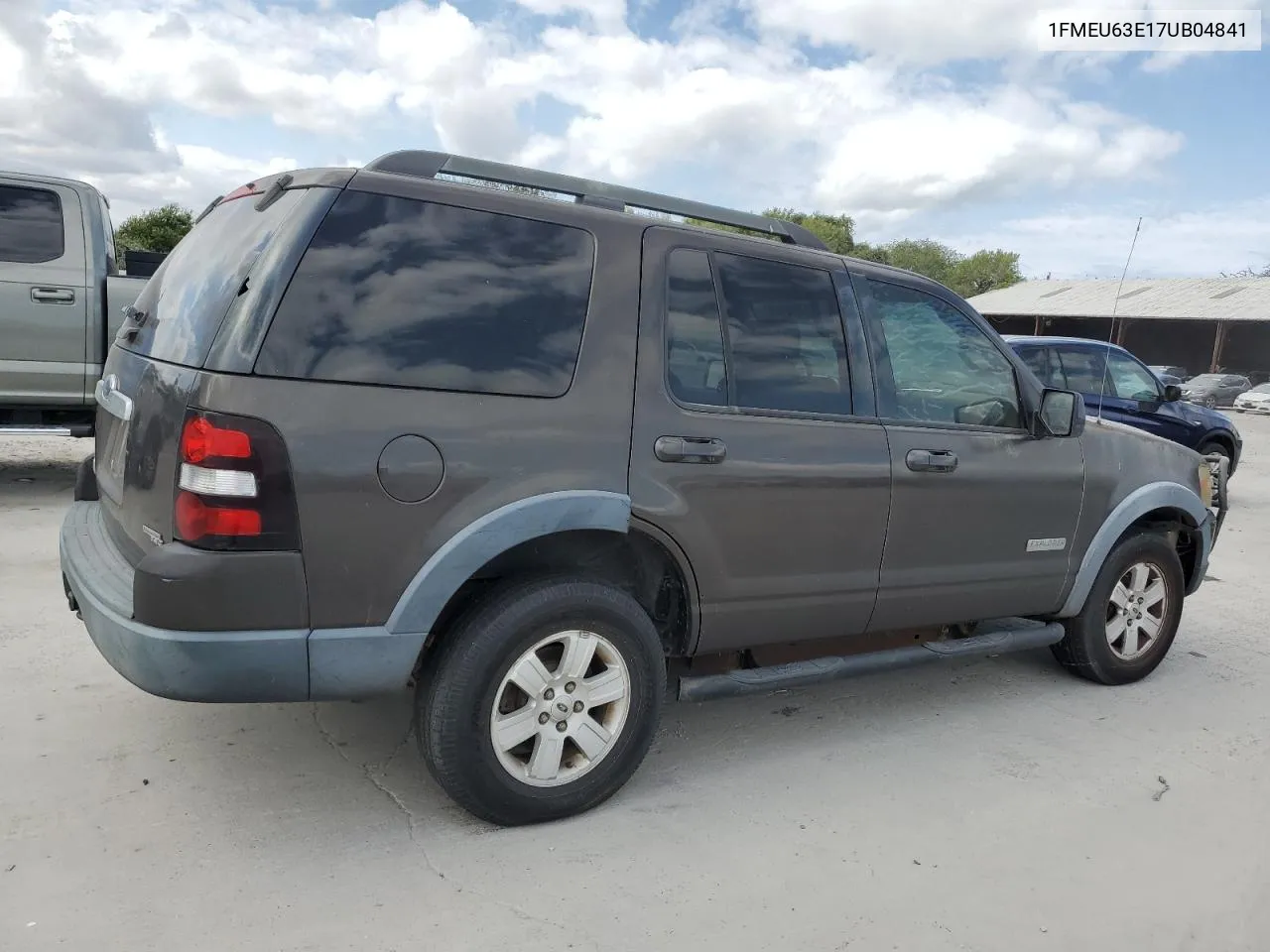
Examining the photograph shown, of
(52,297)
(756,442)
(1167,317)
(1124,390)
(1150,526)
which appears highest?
(1167,317)

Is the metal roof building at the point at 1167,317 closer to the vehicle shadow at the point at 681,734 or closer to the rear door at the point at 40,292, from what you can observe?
the vehicle shadow at the point at 681,734

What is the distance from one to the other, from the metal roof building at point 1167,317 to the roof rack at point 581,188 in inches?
1429

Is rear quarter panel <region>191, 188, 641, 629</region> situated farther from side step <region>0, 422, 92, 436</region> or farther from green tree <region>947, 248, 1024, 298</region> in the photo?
green tree <region>947, 248, 1024, 298</region>

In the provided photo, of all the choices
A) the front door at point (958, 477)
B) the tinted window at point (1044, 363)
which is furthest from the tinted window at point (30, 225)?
the tinted window at point (1044, 363)

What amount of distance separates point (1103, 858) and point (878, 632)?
46.2 inches

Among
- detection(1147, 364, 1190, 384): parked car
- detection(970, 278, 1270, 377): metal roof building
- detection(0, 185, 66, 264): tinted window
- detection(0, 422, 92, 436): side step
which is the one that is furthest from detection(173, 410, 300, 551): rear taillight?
detection(970, 278, 1270, 377): metal roof building

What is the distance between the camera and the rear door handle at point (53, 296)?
7.05 meters

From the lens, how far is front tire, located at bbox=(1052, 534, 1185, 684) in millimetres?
4609

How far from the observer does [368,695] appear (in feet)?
9.32

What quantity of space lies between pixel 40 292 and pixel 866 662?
634 centimetres

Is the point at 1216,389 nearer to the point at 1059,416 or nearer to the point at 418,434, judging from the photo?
the point at 1059,416

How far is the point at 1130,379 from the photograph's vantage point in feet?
34.2

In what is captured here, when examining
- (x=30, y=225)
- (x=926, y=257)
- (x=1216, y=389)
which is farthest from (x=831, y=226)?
(x=30, y=225)

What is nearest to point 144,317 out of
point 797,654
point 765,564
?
point 765,564
